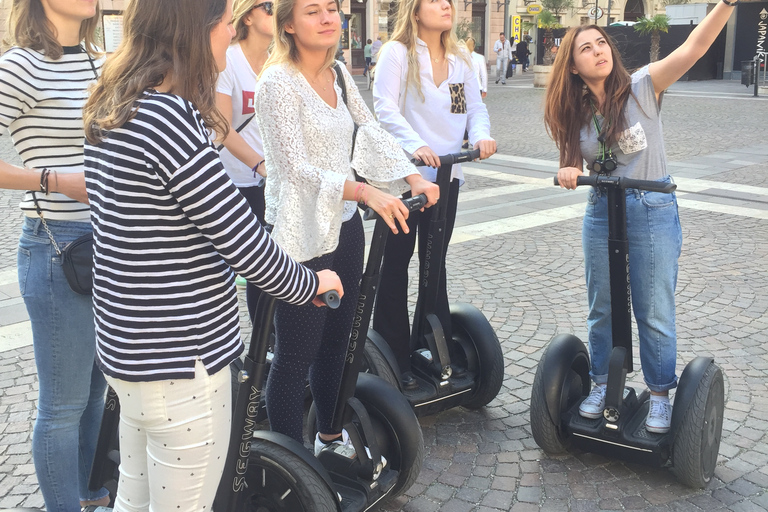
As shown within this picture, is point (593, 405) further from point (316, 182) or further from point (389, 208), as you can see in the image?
point (316, 182)

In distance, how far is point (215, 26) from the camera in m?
1.62

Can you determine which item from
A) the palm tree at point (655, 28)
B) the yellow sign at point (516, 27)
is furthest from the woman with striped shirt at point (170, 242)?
the yellow sign at point (516, 27)

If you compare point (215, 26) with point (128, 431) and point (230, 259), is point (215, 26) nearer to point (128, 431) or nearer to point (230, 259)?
point (230, 259)

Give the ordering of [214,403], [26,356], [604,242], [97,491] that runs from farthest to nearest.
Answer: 1. [26,356]
2. [604,242]
3. [97,491]
4. [214,403]

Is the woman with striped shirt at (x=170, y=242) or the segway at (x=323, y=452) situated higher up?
the woman with striped shirt at (x=170, y=242)

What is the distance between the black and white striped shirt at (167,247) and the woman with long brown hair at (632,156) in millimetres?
1608

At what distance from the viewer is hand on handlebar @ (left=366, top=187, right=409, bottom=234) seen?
2098mm

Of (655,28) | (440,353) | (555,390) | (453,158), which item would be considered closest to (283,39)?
(453,158)

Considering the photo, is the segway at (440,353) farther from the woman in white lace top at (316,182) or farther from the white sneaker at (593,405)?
the woman in white lace top at (316,182)

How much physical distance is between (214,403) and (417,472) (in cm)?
118

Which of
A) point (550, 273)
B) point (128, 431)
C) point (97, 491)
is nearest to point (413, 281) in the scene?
point (550, 273)

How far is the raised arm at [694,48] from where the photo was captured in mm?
2658

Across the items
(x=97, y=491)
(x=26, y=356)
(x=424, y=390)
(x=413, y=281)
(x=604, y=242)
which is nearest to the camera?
(x=97, y=491)

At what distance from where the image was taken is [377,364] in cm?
313
